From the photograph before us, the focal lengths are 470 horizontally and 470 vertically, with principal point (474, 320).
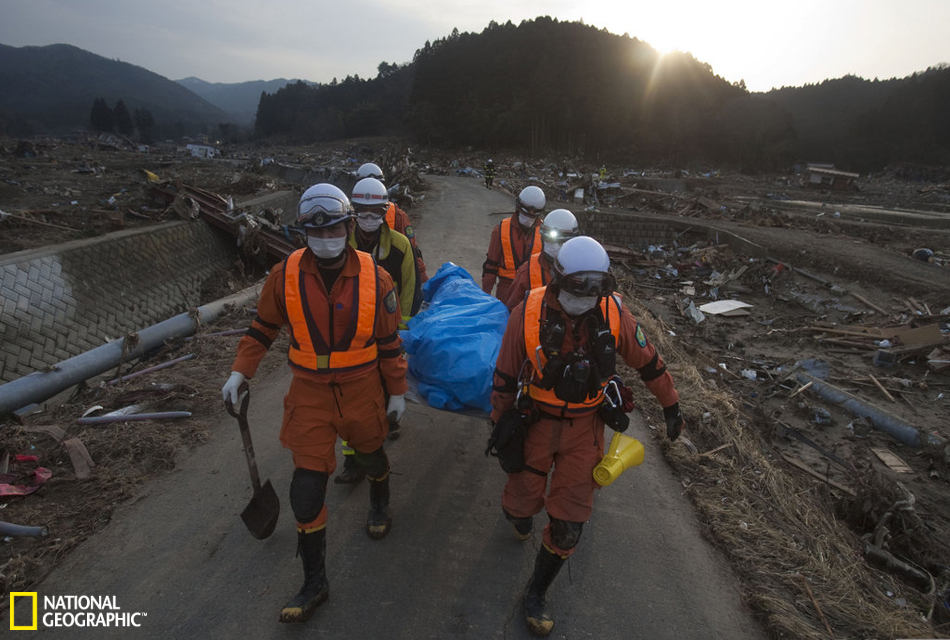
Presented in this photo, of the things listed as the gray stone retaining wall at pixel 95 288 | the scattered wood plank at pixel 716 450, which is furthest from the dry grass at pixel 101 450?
the gray stone retaining wall at pixel 95 288

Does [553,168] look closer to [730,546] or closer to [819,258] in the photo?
[819,258]

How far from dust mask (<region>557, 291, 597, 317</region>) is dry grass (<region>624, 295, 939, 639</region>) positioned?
199 centimetres

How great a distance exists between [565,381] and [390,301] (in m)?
A: 1.13

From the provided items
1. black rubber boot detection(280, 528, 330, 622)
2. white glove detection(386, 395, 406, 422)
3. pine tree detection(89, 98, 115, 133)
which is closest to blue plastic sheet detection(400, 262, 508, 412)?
white glove detection(386, 395, 406, 422)

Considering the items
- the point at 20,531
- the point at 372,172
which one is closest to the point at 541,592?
the point at 20,531

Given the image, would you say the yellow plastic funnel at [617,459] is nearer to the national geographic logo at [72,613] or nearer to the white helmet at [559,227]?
the white helmet at [559,227]

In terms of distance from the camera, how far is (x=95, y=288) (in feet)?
34.5

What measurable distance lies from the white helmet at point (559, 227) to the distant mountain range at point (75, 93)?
288 feet

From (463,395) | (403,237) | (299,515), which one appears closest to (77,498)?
(299,515)

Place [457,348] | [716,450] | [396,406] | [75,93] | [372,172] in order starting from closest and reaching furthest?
[396,406]
[457,348]
[716,450]
[372,172]
[75,93]

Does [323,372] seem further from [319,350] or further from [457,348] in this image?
[457,348]

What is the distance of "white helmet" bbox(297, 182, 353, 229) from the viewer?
254 centimetres

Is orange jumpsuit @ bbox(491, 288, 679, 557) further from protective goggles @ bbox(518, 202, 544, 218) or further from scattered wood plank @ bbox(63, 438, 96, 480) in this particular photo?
scattered wood plank @ bbox(63, 438, 96, 480)

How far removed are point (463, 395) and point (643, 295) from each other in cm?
1074
